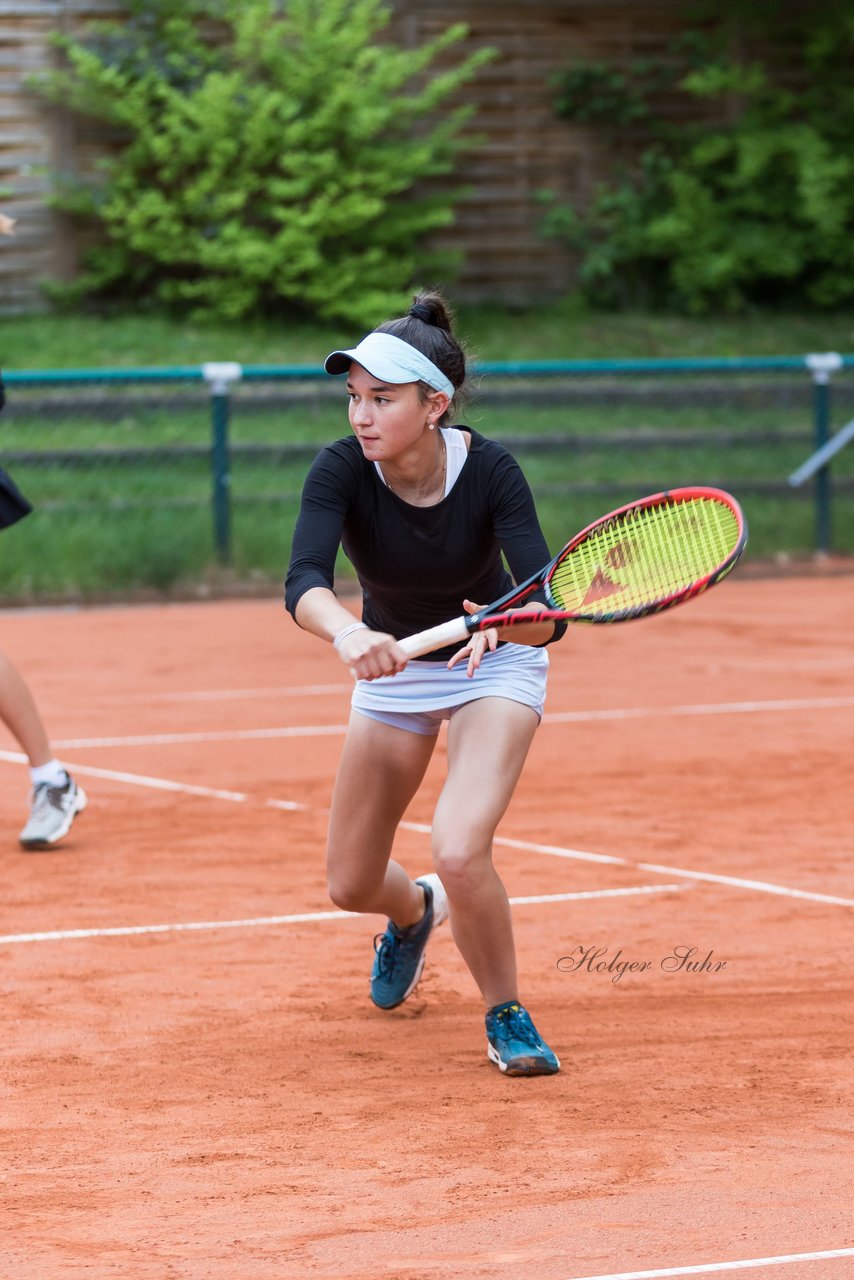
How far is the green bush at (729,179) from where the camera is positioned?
1706cm

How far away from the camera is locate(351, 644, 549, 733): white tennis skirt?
432cm

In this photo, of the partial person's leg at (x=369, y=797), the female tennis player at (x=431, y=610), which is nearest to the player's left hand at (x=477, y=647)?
the female tennis player at (x=431, y=610)

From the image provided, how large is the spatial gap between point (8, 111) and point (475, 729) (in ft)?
41.9

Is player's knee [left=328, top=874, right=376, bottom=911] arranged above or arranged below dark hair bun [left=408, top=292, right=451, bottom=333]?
below

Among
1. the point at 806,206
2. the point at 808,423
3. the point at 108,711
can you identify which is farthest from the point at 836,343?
the point at 108,711

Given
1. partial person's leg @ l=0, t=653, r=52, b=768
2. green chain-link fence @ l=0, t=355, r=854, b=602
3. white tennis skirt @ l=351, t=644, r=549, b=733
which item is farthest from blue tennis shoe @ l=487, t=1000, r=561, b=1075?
green chain-link fence @ l=0, t=355, r=854, b=602

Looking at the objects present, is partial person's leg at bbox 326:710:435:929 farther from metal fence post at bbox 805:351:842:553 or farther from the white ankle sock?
metal fence post at bbox 805:351:842:553

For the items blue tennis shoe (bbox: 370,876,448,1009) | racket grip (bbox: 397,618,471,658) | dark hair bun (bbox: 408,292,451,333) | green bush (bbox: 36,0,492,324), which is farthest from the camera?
green bush (bbox: 36,0,492,324)

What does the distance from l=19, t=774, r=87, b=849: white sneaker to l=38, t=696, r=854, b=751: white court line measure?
178 centimetres

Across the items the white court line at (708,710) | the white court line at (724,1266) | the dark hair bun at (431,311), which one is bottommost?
the white court line at (708,710)

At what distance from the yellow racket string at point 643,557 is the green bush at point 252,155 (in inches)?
457

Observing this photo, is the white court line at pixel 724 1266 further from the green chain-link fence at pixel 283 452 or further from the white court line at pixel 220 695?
the green chain-link fence at pixel 283 452

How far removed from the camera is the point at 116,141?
16.0 meters

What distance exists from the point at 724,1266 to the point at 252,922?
2.55 meters
